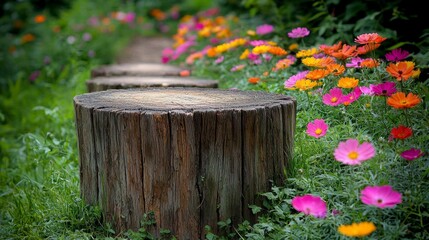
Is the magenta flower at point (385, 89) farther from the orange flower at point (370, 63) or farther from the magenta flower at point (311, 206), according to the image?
the magenta flower at point (311, 206)

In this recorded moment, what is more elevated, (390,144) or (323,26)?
(323,26)

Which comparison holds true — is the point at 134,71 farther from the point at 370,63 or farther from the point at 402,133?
the point at 402,133

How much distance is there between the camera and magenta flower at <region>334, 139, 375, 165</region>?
2275 mm

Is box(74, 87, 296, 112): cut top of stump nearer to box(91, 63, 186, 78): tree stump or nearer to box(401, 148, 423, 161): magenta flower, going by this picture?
box(401, 148, 423, 161): magenta flower

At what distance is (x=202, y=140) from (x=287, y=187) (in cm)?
48

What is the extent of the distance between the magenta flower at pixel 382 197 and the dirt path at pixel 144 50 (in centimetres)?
552

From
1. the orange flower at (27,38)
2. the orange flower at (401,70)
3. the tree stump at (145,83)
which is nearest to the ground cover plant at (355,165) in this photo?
the orange flower at (401,70)

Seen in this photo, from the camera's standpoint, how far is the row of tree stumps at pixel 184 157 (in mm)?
2502

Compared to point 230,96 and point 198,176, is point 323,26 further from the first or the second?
point 198,176

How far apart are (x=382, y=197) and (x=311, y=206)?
0.27 m

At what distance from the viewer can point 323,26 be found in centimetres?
418

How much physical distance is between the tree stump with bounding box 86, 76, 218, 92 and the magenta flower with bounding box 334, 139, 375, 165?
186cm

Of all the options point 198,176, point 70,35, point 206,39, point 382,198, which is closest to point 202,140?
point 198,176

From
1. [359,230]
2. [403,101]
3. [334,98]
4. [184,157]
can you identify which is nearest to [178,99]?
[184,157]
